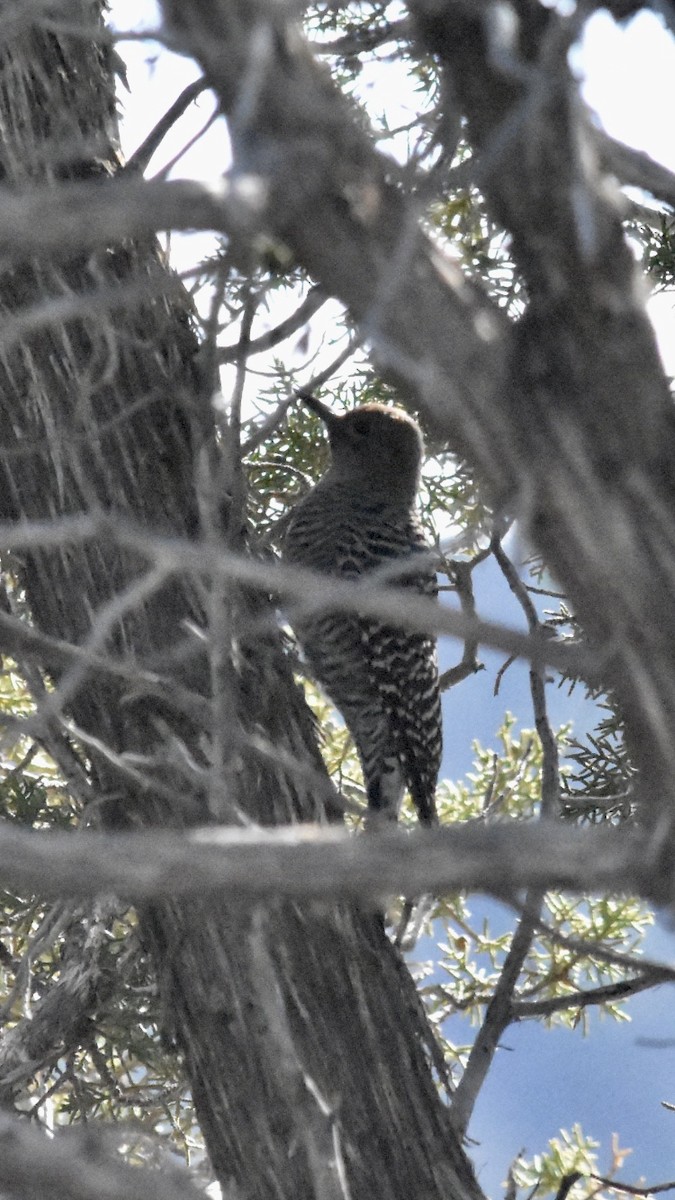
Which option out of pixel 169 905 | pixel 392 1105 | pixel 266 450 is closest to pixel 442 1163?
pixel 392 1105

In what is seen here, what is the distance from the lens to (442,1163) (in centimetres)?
275

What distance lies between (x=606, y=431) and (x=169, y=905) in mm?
1537

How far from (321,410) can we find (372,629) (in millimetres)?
785

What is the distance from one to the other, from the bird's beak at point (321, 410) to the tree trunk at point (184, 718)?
5.67ft

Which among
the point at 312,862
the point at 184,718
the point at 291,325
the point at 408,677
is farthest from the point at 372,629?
the point at 312,862

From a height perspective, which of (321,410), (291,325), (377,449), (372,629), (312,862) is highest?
(377,449)

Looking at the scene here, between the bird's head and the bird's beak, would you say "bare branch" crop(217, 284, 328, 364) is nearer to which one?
the bird's beak

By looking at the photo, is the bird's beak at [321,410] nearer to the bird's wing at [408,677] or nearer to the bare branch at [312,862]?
the bird's wing at [408,677]

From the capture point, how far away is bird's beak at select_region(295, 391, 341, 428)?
509 centimetres

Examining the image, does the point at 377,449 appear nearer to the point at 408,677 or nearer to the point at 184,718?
the point at 408,677

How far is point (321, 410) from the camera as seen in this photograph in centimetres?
518

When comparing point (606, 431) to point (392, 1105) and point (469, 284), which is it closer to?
point (469, 284)

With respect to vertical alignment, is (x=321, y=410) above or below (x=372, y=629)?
above

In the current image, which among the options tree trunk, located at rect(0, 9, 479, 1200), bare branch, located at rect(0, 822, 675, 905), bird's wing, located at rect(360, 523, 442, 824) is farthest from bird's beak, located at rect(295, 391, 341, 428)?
bare branch, located at rect(0, 822, 675, 905)
